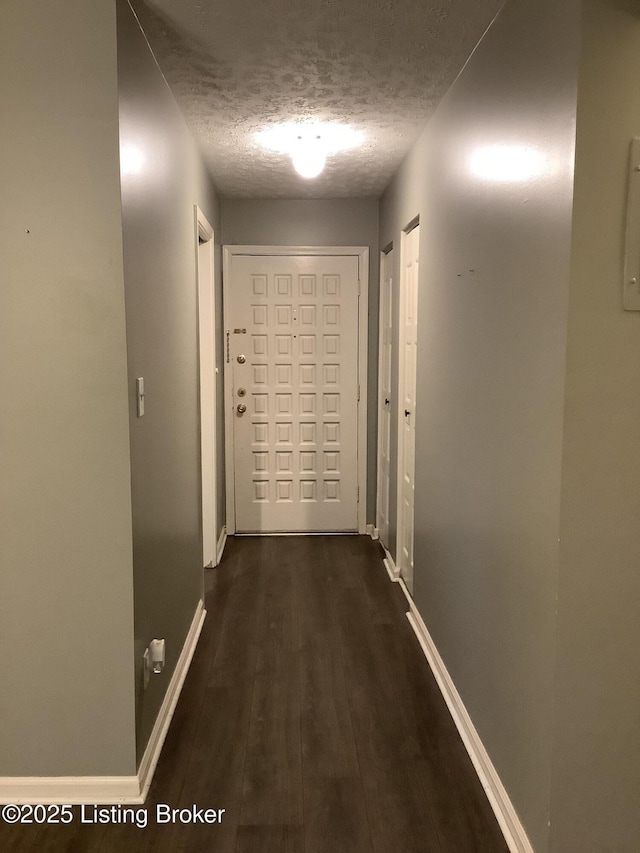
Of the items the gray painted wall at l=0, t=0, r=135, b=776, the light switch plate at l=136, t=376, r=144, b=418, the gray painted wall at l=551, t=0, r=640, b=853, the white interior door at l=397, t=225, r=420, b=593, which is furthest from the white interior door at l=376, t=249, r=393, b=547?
the gray painted wall at l=551, t=0, r=640, b=853

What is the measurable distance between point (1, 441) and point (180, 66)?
1.43 meters

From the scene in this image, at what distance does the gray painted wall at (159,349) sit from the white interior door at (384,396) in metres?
1.58

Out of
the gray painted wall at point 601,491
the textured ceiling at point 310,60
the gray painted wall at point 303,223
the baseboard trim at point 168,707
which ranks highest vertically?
the textured ceiling at point 310,60

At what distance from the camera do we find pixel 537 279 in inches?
69.0

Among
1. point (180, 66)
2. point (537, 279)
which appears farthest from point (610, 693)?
point (180, 66)

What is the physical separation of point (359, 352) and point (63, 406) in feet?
10.3

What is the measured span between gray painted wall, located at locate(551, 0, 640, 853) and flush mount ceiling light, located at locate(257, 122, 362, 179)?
5.69 feet

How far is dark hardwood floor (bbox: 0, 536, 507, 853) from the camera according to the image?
6.47ft

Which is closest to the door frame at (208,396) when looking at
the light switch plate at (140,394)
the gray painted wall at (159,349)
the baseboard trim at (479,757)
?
the gray painted wall at (159,349)

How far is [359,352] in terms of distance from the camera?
4.92m

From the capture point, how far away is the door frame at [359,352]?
478 centimetres

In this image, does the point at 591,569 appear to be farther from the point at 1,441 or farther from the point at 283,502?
the point at 283,502

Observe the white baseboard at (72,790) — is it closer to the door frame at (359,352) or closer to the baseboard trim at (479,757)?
the baseboard trim at (479,757)

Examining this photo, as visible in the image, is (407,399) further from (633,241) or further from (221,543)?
(633,241)
